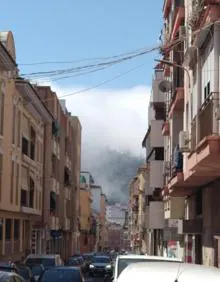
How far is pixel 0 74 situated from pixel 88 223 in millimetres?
89923

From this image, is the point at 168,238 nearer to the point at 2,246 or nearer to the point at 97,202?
the point at 2,246

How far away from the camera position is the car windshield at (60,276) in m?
21.7

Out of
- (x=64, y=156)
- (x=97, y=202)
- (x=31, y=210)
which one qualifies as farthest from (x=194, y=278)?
(x=97, y=202)

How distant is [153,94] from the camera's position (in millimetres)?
46812

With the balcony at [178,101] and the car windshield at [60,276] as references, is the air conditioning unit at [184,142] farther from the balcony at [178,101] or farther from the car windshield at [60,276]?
the balcony at [178,101]

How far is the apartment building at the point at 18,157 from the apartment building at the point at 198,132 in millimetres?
8942

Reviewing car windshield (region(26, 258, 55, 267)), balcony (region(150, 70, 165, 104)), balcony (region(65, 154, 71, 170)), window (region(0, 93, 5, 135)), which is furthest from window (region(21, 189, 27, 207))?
balcony (region(65, 154, 71, 170))

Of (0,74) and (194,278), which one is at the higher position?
(0,74)

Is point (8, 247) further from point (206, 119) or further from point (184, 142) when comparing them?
point (206, 119)

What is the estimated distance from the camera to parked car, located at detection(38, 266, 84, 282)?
71.1 ft

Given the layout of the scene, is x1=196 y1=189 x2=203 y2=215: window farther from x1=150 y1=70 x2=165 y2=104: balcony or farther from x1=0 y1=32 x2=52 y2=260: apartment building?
x1=150 y1=70 x2=165 y2=104: balcony

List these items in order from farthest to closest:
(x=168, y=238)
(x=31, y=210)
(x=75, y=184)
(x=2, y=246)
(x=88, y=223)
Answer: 1. (x=88, y=223)
2. (x=75, y=184)
3. (x=31, y=210)
4. (x=2, y=246)
5. (x=168, y=238)

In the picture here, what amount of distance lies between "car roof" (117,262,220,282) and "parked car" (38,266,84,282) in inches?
537

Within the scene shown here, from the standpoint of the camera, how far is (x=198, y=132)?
1888 cm
